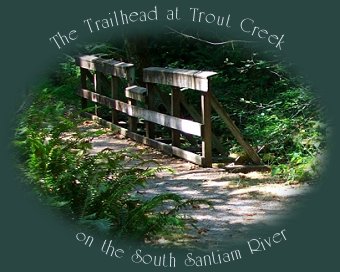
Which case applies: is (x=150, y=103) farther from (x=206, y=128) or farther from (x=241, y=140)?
(x=241, y=140)

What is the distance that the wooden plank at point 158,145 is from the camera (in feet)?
28.5

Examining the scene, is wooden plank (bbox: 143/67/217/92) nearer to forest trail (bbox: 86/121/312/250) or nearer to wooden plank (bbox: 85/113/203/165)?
wooden plank (bbox: 85/113/203/165)

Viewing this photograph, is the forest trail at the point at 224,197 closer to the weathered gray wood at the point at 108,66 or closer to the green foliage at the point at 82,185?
the green foliage at the point at 82,185

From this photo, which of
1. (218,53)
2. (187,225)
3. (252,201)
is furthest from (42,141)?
(218,53)

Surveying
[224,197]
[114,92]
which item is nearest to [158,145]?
[114,92]

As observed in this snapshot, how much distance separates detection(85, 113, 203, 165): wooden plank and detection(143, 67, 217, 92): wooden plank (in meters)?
0.94

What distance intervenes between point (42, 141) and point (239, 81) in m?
6.53

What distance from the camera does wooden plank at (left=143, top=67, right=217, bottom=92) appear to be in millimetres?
8189

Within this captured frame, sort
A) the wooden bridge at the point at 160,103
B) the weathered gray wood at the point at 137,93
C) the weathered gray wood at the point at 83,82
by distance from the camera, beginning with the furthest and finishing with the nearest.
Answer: the weathered gray wood at the point at 83,82 → the weathered gray wood at the point at 137,93 → the wooden bridge at the point at 160,103

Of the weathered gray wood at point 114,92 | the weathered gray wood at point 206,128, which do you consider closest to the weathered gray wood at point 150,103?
the weathered gray wood at point 114,92

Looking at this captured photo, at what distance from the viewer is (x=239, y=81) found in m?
12.0

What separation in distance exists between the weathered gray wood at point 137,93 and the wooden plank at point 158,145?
605mm

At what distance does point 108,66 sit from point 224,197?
462 centimetres

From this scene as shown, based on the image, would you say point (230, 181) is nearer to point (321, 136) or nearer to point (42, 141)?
point (321, 136)
